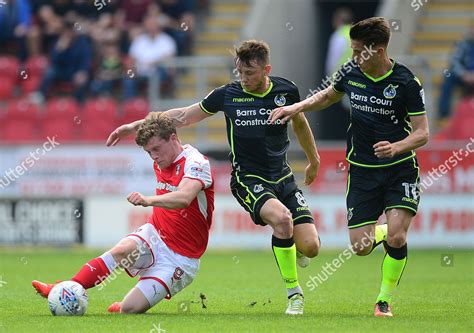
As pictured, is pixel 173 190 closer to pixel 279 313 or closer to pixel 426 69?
pixel 279 313

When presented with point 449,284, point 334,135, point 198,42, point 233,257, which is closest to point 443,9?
point 334,135

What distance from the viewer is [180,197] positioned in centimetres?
863

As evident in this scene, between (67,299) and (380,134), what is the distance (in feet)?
9.80

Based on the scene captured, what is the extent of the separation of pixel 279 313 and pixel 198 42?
13.7 metres

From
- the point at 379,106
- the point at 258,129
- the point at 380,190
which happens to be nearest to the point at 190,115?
the point at 258,129

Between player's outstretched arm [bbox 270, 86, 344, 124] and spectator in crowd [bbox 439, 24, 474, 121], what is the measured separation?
31.5ft

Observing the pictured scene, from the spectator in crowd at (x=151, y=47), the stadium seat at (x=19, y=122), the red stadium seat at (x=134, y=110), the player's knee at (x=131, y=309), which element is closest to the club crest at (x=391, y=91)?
the player's knee at (x=131, y=309)

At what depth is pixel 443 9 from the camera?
21.5 m

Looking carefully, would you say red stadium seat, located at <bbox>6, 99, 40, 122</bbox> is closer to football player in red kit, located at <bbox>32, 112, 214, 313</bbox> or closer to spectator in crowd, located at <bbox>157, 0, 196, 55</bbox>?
spectator in crowd, located at <bbox>157, 0, 196, 55</bbox>

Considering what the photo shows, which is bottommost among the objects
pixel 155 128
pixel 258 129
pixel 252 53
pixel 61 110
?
pixel 61 110

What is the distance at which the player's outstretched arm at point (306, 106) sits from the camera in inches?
350

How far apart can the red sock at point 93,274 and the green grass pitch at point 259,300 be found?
294 mm

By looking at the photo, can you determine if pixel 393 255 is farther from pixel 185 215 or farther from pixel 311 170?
pixel 185 215

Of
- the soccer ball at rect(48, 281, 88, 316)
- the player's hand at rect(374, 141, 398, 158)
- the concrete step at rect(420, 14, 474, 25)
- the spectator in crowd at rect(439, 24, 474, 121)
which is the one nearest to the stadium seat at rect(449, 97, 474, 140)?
the spectator in crowd at rect(439, 24, 474, 121)
